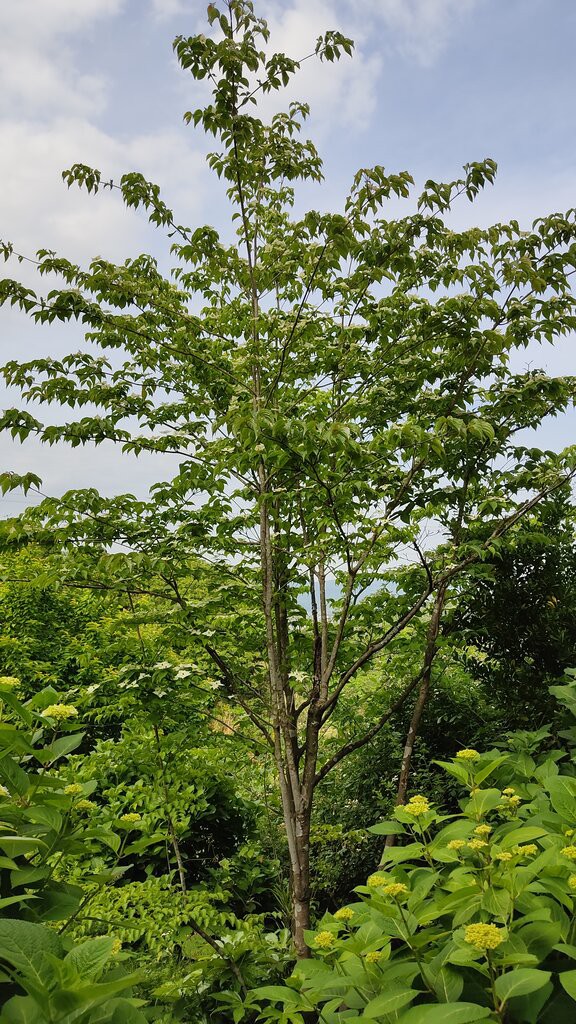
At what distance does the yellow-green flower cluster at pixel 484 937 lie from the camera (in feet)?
2.92

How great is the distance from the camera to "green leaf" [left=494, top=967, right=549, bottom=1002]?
0.90 meters

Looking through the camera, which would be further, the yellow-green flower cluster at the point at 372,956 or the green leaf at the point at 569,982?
the yellow-green flower cluster at the point at 372,956

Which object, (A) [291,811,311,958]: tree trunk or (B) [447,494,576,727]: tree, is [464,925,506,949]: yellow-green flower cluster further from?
(B) [447,494,576,727]: tree

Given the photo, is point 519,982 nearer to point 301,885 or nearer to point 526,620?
point 301,885

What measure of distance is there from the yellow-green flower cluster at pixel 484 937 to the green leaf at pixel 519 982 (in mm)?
65

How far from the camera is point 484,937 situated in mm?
905

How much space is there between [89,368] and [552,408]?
9.69ft

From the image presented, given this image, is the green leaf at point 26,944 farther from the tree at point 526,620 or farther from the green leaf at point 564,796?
the tree at point 526,620

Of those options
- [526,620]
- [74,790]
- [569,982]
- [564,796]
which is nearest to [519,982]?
[569,982]

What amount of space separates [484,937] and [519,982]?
0.11 m

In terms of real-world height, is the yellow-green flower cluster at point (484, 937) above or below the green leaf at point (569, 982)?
above

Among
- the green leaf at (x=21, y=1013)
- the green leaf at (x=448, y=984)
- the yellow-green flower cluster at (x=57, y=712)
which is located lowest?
the green leaf at (x=448, y=984)

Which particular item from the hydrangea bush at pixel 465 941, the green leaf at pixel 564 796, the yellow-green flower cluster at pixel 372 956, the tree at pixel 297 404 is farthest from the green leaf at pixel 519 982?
the tree at pixel 297 404

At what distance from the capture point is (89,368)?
3.57 m
